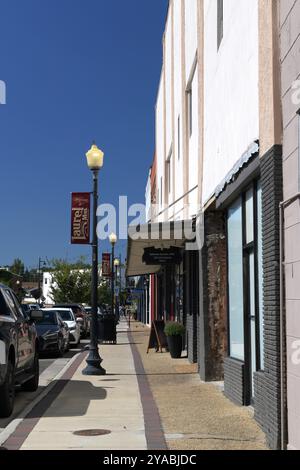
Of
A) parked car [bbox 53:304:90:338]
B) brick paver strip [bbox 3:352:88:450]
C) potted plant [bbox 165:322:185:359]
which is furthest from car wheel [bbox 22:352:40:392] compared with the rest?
parked car [bbox 53:304:90:338]

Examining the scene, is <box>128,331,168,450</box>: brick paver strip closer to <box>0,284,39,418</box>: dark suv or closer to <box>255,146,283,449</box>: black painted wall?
<box>255,146,283,449</box>: black painted wall

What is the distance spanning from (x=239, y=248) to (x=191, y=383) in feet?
11.9

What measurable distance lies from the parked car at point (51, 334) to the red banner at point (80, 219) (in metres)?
3.98

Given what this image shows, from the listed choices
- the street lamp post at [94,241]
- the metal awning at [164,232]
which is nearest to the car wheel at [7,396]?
the street lamp post at [94,241]

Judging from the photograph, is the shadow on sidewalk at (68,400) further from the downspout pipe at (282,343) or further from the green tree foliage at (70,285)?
the green tree foliage at (70,285)

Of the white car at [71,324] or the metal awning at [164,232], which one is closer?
the metal awning at [164,232]

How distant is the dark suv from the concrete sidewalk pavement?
0.47m

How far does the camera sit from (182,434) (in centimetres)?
816

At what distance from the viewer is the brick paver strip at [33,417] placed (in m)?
7.76

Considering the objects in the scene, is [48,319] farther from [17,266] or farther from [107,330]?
[17,266]

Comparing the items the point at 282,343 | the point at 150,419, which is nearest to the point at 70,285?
the point at 150,419

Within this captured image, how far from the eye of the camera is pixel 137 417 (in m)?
9.50
